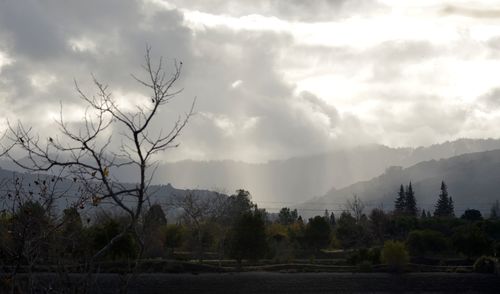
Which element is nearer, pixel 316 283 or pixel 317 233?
pixel 316 283

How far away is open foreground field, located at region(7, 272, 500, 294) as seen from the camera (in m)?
41.0

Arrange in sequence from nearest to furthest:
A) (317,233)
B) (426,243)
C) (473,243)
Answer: (473,243) → (426,243) → (317,233)

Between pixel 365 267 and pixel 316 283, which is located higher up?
pixel 365 267

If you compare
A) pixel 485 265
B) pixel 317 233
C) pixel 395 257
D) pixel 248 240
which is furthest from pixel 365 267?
pixel 317 233

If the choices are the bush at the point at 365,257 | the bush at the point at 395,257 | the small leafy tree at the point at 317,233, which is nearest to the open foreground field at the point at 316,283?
the bush at the point at 395,257

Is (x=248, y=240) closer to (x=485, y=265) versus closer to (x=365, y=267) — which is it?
(x=365, y=267)

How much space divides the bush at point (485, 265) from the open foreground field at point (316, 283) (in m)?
1.66

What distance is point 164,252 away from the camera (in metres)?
57.0

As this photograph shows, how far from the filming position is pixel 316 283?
4466 centimetres

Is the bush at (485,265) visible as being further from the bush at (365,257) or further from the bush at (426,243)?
the bush at (426,243)

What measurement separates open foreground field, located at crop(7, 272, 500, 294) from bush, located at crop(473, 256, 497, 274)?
1663mm

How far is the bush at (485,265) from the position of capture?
50656 mm

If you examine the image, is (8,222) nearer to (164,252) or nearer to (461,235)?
(164,252)

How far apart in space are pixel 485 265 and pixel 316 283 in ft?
51.1
